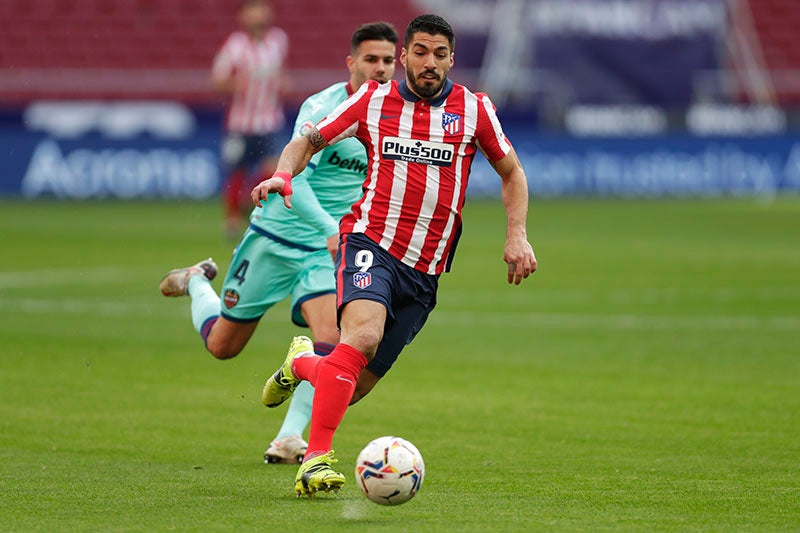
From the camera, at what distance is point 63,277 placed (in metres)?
16.6

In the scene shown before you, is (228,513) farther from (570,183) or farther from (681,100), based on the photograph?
(681,100)

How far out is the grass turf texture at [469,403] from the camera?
246 inches

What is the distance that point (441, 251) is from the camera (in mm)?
6848

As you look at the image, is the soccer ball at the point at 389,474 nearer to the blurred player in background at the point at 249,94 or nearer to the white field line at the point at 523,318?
the white field line at the point at 523,318

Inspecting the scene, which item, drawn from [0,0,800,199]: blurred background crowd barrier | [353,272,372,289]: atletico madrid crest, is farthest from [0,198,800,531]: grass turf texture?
[0,0,800,199]: blurred background crowd barrier

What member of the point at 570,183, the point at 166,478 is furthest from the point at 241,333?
the point at 570,183

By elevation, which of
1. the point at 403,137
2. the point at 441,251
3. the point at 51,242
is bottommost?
the point at 51,242

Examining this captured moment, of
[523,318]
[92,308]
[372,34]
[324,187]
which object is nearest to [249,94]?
[92,308]

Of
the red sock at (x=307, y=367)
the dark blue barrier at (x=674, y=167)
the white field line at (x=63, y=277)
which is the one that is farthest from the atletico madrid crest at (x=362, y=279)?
the dark blue barrier at (x=674, y=167)

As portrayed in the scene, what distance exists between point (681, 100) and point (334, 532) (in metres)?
28.4

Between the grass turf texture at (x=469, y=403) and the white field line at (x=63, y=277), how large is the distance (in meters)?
0.04

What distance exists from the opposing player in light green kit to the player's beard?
3.48ft

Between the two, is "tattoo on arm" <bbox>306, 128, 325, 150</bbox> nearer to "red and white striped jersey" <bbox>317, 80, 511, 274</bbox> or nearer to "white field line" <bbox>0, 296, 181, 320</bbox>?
"red and white striped jersey" <bbox>317, 80, 511, 274</bbox>

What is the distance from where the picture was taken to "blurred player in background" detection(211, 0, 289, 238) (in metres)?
20.6
